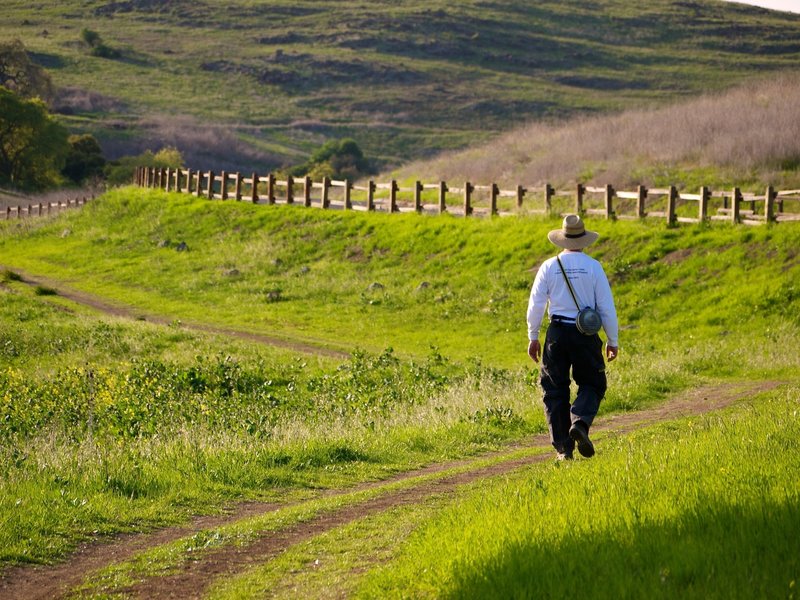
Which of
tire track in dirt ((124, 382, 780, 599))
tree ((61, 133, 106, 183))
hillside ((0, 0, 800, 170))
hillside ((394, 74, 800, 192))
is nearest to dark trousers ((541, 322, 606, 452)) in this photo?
tire track in dirt ((124, 382, 780, 599))

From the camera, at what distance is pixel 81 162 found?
83625 mm

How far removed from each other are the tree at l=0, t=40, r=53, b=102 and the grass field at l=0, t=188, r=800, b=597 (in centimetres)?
5135

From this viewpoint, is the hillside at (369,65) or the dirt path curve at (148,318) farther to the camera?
the hillside at (369,65)

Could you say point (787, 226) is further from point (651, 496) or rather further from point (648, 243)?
point (651, 496)

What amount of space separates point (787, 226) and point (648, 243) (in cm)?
383

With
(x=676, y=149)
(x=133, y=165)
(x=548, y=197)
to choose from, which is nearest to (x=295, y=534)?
(x=548, y=197)

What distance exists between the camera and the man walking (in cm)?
1000

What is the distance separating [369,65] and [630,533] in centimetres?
14417

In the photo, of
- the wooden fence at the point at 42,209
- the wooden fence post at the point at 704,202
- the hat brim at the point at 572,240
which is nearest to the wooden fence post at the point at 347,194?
the wooden fence post at the point at 704,202

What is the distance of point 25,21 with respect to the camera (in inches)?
6216

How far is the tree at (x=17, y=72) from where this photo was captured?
9675 centimetres

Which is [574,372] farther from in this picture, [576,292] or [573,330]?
[576,292]

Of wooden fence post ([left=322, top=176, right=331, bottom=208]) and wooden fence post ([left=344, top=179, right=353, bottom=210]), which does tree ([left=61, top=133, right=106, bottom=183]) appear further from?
wooden fence post ([left=344, top=179, right=353, bottom=210])

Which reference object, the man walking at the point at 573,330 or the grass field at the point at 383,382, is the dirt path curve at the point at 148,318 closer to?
the grass field at the point at 383,382
